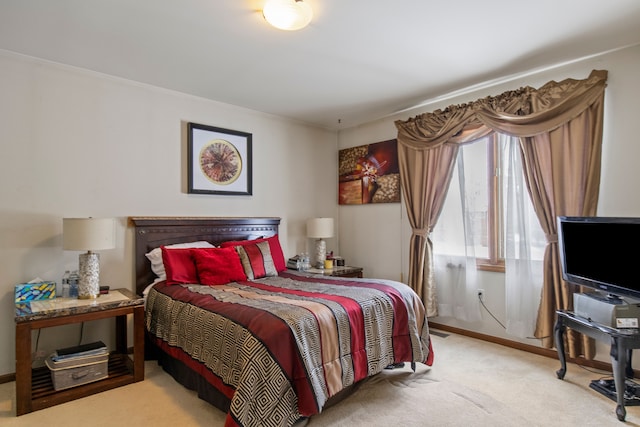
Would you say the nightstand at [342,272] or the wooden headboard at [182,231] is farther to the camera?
the nightstand at [342,272]

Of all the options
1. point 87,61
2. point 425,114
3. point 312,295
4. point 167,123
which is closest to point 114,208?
point 167,123

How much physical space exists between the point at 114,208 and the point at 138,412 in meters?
1.78

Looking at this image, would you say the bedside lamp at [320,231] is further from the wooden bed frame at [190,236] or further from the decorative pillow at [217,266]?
the decorative pillow at [217,266]

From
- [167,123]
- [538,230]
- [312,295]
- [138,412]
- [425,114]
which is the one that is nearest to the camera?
[138,412]

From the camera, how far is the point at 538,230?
3125 millimetres

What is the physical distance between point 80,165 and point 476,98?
381 cm

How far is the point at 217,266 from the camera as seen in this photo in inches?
122

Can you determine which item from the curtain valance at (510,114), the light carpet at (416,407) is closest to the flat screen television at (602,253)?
the curtain valance at (510,114)

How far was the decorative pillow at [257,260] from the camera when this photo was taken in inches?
132

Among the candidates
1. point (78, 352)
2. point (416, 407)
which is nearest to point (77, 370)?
point (78, 352)

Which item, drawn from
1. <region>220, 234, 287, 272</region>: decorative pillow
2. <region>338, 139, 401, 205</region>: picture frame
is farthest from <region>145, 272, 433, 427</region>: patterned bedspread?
<region>338, 139, 401, 205</region>: picture frame

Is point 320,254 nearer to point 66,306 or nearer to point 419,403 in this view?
point 419,403

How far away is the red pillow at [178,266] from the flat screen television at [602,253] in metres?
3.06

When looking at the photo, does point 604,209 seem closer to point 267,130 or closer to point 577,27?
point 577,27
